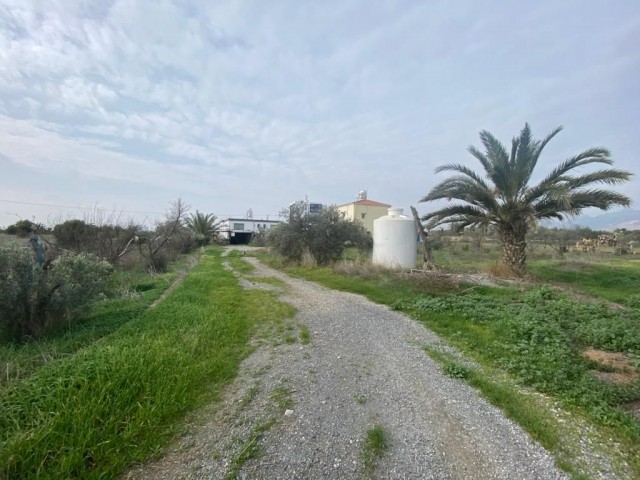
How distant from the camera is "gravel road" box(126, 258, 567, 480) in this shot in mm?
2129

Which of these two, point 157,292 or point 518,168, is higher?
point 518,168

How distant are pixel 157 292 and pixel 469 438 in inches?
318

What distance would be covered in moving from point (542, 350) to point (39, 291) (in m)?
7.39

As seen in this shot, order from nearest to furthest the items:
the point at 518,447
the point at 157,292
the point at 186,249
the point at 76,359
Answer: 1. the point at 518,447
2. the point at 76,359
3. the point at 157,292
4. the point at 186,249

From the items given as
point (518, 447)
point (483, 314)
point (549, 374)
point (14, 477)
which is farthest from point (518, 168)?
point (14, 477)

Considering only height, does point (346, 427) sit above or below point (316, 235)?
below

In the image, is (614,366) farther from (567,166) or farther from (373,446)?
(567,166)

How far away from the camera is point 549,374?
348cm

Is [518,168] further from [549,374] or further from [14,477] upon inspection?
[14,477]

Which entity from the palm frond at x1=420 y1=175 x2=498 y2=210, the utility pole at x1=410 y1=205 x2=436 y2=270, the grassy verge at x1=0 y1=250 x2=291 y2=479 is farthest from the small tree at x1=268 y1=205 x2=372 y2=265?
the grassy verge at x1=0 y1=250 x2=291 y2=479

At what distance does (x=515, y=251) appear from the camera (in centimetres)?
1080

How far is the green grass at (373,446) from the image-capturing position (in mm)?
2205

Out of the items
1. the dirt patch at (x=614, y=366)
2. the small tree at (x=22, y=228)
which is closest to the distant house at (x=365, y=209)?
the small tree at (x=22, y=228)

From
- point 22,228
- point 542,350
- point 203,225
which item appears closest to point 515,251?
point 542,350
